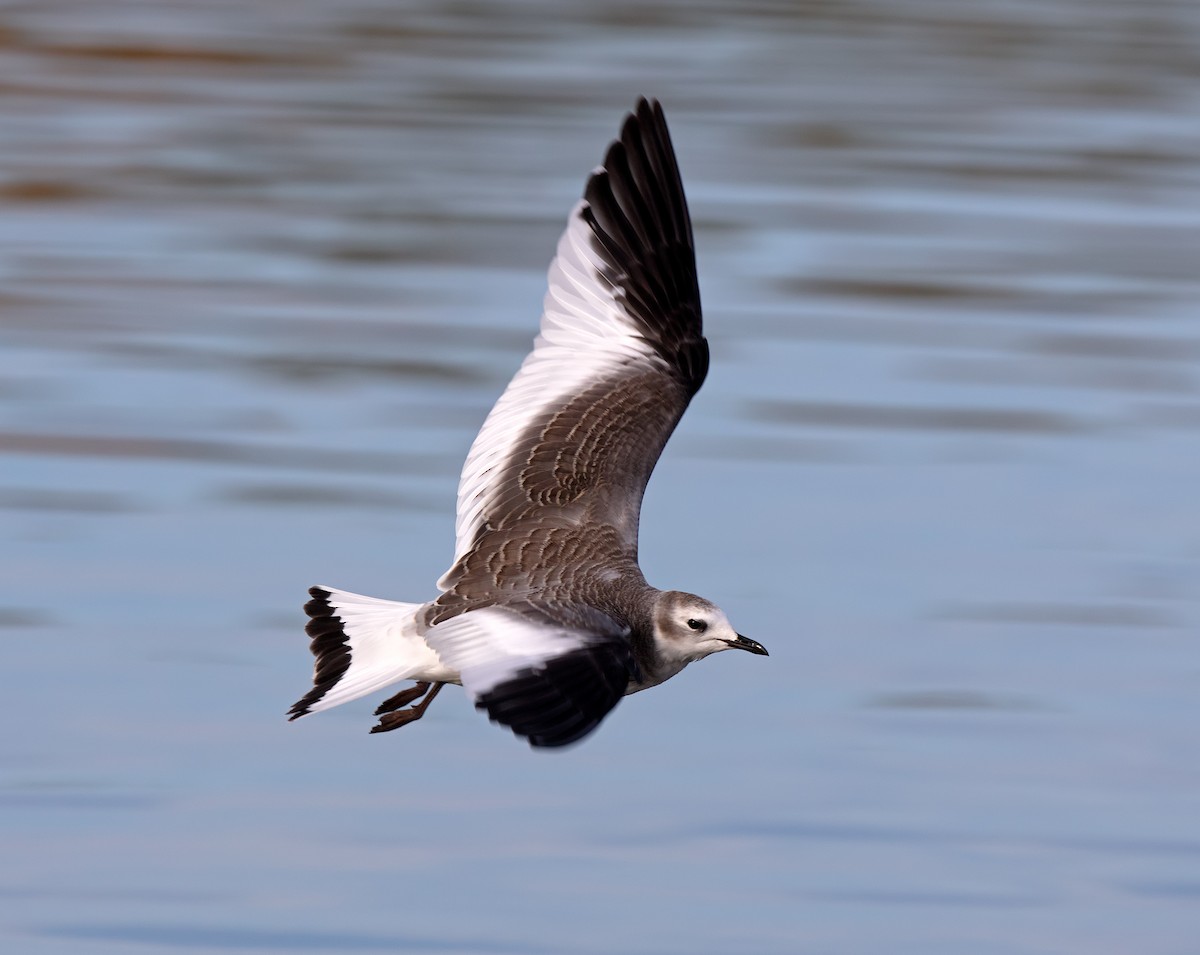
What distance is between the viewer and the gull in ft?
24.5

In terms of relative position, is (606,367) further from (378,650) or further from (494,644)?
(494,644)

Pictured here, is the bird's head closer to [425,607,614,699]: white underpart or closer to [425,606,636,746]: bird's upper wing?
[425,606,636,746]: bird's upper wing

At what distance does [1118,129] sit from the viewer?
23.7m

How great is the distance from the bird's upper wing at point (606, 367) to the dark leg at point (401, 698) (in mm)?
490

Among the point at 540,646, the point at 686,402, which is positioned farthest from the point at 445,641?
the point at 686,402

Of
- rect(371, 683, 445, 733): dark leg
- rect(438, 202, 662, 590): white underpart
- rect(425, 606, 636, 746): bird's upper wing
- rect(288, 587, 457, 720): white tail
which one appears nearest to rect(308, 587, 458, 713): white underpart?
rect(288, 587, 457, 720): white tail

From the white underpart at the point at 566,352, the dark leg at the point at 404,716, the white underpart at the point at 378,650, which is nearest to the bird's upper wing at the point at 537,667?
the white underpart at the point at 378,650

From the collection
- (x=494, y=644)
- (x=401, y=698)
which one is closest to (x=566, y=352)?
(x=401, y=698)

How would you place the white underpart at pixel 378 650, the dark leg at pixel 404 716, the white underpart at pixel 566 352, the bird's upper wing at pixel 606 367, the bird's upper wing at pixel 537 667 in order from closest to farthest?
the bird's upper wing at pixel 537 667 < the white underpart at pixel 378 650 < the dark leg at pixel 404 716 < the bird's upper wing at pixel 606 367 < the white underpart at pixel 566 352

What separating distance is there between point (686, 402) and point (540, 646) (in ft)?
7.27

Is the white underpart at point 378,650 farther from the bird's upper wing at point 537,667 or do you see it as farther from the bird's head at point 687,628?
the bird's head at point 687,628

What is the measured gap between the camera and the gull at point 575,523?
293 inches

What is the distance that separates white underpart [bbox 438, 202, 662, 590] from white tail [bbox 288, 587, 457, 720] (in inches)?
27.2

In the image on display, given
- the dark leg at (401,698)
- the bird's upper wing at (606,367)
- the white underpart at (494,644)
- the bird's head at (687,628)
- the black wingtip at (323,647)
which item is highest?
the bird's upper wing at (606,367)
